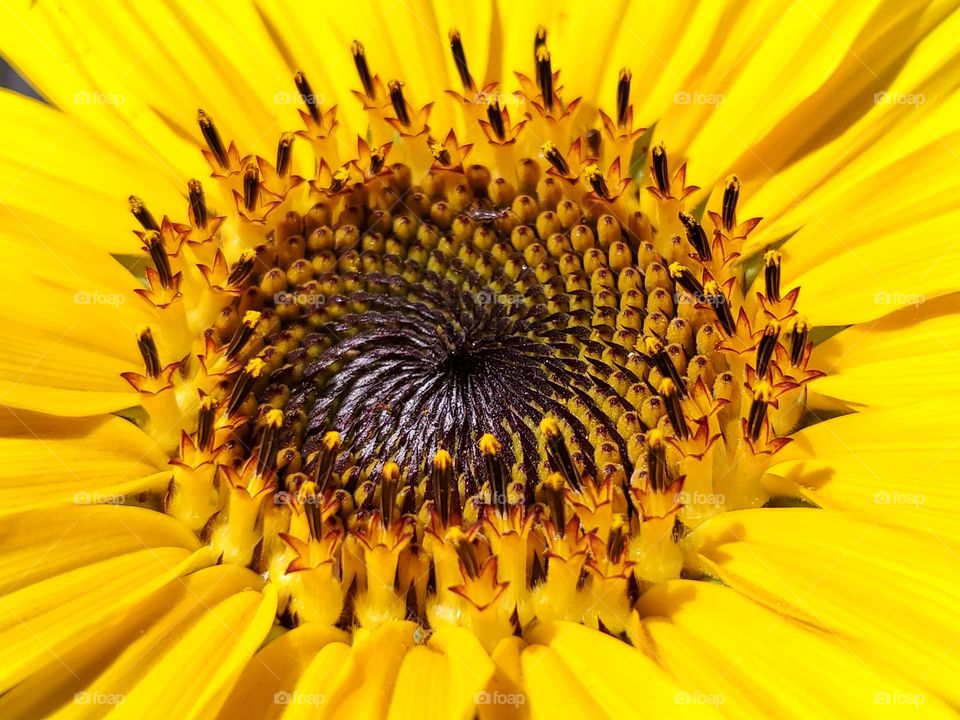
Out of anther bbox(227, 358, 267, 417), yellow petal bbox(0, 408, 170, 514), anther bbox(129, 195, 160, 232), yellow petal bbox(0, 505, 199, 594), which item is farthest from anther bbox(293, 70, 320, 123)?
yellow petal bbox(0, 505, 199, 594)

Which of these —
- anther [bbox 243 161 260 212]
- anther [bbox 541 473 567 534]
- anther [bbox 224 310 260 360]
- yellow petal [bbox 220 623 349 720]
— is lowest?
yellow petal [bbox 220 623 349 720]

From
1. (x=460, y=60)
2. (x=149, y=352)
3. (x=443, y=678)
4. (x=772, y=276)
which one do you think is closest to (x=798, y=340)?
(x=772, y=276)

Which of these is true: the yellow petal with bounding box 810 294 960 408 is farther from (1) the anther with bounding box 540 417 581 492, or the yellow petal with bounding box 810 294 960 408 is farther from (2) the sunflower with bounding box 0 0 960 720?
(1) the anther with bounding box 540 417 581 492

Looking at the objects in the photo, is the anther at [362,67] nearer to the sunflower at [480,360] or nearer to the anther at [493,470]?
the sunflower at [480,360]

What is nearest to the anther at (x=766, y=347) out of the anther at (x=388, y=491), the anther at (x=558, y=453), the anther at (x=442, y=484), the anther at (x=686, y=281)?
Answer: the anther at (x=686, y=281)

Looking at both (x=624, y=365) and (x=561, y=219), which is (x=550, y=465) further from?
(x=561, y=219)

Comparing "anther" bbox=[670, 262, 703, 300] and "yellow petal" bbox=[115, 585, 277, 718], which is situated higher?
"anther" bbox=[670, 262, 703, 300]

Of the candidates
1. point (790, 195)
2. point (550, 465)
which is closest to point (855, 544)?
point (550, 465)
